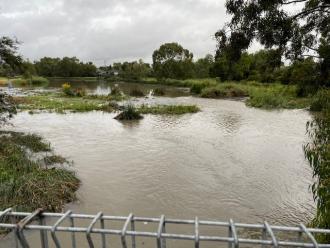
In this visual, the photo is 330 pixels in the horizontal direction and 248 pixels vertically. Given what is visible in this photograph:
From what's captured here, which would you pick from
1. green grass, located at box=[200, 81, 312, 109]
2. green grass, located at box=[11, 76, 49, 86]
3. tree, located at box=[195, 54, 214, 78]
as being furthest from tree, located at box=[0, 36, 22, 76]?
tree, located at box=[195, 54, 214, 78]

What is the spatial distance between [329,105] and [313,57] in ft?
10.4

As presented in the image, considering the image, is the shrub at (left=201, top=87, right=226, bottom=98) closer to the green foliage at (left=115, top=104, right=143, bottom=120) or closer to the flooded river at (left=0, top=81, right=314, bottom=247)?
the flooded river at (left=0, top=81, right=314, bottom=247)

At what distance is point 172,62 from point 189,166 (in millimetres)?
59730

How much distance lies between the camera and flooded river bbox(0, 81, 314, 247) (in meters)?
7.79

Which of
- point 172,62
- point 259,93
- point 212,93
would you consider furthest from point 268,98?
point 172,62

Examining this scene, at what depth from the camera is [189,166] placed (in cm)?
1112

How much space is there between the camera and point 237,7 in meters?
7.46

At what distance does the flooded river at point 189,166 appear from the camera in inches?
307

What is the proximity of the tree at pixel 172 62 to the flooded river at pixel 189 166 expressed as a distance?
159 ft

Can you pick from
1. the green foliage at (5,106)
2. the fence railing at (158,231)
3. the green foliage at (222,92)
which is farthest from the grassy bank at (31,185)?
the green foliage at (222,92)

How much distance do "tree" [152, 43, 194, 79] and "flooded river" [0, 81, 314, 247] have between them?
159ft

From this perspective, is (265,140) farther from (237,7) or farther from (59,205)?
(59,205)

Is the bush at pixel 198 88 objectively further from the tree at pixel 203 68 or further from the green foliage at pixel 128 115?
the tree at pixel 203 68

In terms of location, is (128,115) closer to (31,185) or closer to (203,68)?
(31,185)
